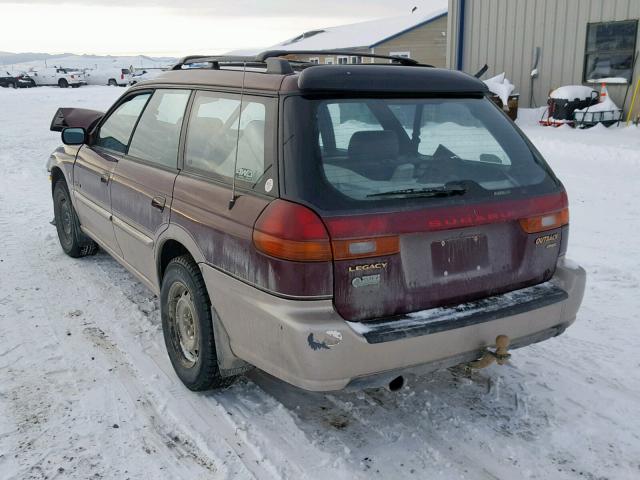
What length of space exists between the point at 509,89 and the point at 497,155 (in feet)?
41.0

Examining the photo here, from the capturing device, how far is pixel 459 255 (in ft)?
9.48

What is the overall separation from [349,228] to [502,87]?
13208mm

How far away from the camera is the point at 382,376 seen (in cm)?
274

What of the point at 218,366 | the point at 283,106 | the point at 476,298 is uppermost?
the point at 283,106

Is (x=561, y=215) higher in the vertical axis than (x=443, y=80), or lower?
lower

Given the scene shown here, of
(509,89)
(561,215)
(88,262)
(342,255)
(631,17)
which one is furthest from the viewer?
(509,89)

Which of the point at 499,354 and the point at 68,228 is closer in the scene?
the point at 499,354

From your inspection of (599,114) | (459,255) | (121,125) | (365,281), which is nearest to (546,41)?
(599,114)

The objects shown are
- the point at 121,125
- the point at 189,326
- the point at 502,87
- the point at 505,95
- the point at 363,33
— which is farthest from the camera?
the point at 363,33

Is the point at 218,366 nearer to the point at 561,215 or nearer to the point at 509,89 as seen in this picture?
the point at 561,215

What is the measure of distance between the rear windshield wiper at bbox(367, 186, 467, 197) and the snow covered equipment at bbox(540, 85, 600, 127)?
464 inches

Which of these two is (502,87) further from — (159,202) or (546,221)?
(159,202)

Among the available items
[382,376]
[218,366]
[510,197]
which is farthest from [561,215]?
[218,366]

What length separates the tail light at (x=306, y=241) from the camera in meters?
2.61
